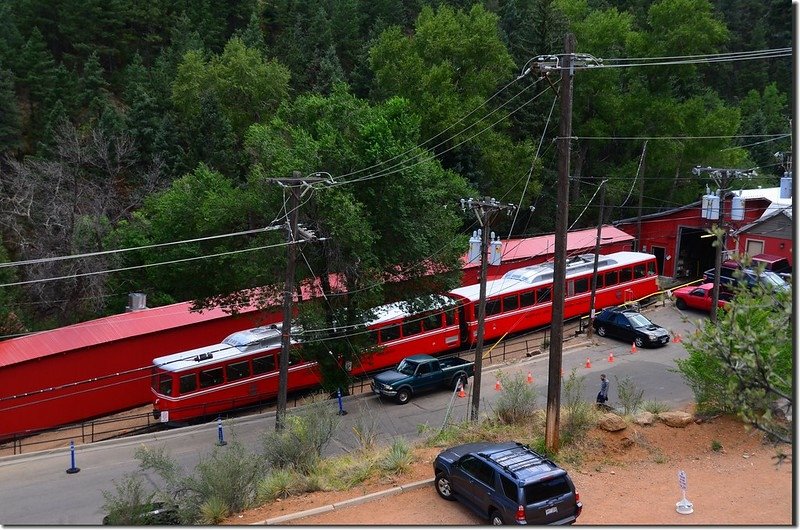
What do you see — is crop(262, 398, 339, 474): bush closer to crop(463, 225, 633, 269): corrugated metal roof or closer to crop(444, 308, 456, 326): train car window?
crop(444, 308, 456, 326): train car window

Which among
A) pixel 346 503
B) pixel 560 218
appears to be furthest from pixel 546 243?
pixel 346 503

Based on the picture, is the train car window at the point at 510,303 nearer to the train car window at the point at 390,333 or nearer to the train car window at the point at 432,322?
the train car window at the point at 432,322

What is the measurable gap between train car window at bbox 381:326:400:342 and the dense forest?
1.50 metres

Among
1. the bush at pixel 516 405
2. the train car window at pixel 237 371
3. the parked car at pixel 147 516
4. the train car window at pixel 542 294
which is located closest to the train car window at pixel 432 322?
the train car window at pixel 542 294

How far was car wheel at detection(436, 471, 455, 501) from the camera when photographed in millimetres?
15055

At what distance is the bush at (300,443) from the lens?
1748cm

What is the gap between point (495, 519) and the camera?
1364 centimetres

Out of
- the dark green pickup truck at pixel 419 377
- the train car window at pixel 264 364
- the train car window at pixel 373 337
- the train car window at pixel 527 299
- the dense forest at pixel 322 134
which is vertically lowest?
the dark green pickup truck at pixel 419 377

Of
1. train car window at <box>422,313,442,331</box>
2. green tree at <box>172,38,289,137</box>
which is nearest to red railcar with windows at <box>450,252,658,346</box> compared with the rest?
train car window at <box>422,313,442,331</box>

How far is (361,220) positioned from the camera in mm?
26781

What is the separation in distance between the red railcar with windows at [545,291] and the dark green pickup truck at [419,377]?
292 cm

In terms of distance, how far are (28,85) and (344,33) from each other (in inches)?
1035

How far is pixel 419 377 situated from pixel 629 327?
34.5 feet

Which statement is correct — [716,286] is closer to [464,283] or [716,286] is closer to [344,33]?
[464,283]
